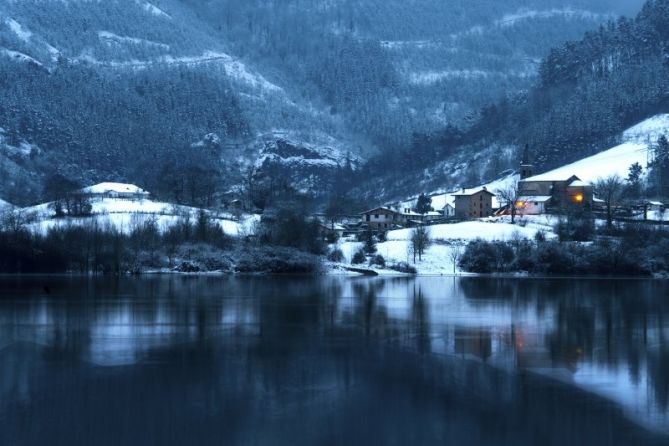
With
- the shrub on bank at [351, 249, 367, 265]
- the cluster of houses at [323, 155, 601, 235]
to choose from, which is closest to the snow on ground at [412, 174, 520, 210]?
the cluster of houses at [323, 155, 601, 235]

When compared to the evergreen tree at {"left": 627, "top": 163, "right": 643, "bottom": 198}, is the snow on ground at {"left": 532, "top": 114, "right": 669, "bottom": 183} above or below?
above

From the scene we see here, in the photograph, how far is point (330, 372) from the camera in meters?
33.8

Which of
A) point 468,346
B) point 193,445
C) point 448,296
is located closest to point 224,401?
point 193,445

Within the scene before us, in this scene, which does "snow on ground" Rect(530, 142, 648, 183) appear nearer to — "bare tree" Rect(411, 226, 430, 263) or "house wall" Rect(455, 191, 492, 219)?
"house wall" Rect(455, 191, 492, 219)

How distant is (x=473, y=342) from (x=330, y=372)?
9.83 metres

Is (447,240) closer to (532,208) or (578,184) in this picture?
(532,208)

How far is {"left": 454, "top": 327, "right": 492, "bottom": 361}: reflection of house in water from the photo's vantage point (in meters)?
38.3

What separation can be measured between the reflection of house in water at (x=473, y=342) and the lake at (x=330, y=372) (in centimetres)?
10

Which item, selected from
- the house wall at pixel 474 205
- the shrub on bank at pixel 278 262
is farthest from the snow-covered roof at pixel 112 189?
the shrub on bank at pixel 278 262

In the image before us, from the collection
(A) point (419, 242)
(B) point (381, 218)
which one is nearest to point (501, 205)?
(B) point (381, 218)

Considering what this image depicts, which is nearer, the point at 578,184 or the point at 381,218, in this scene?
the point at 381,218

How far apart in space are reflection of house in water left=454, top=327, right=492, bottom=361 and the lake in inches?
4.0

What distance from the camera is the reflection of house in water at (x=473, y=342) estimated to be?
38.3 meters

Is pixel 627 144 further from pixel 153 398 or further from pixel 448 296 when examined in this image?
pixel 153 398
